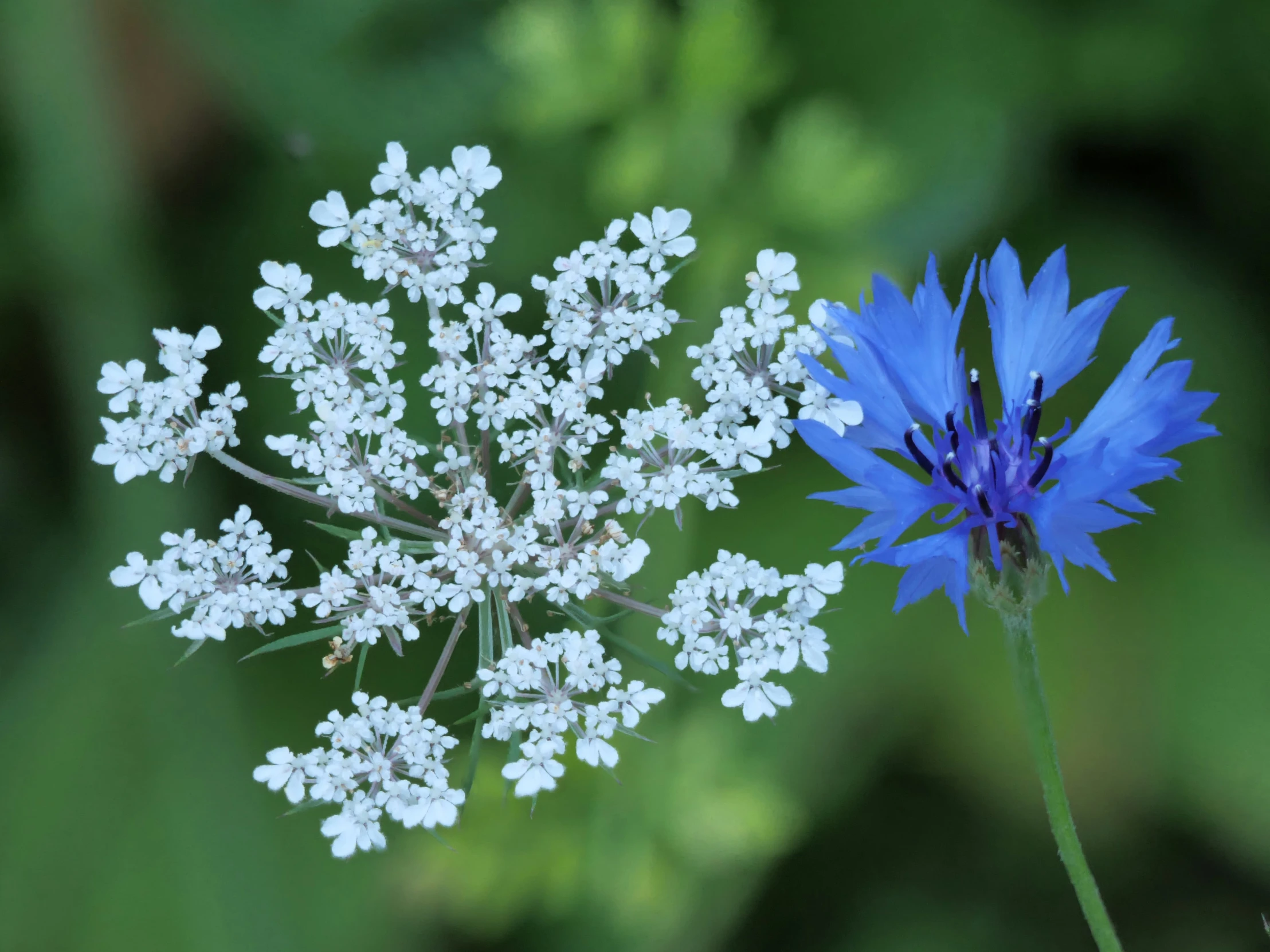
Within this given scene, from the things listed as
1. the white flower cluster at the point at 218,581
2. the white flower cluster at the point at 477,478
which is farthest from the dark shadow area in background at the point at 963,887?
the white flower cluster at the point at 218,581

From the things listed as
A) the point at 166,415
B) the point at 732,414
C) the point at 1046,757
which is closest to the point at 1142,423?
the point at 1046,757

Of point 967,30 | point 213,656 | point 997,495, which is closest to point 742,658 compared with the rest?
point 997,495

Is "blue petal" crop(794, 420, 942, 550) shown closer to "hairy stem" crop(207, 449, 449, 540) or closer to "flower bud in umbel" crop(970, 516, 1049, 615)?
"flower bud in umbel" crop(970, 516, 1049, 615)

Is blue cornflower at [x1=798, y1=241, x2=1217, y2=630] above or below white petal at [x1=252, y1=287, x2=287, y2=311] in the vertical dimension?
below

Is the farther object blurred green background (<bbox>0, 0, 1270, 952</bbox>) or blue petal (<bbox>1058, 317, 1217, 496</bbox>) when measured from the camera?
blurred green background (<bbox>0, 0, 1270, 952</bbox>)

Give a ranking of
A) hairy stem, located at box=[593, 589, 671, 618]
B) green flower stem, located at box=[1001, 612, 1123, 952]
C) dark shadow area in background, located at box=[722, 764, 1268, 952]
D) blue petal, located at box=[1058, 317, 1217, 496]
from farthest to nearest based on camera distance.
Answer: dark shadow area in background, located at box=[722, 764, 1268, 952] → hairy stem, located at box=[593, 589, 671, 618] → green flower stem, located at box=[1001, 612, 1123, 952] → blue petal, located at box=[1058, 317, 1217, 496]

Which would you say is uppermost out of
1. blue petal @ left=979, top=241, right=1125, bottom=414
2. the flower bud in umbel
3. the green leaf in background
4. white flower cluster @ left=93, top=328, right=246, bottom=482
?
white flower cluster @ left=93, top=328, right=246, bottom=482

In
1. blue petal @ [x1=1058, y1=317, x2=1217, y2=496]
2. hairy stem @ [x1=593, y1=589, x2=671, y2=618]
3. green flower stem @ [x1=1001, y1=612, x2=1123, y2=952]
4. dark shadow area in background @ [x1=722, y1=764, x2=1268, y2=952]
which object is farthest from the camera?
dark shadow area in background @ [x1=722, y1=764, x2=1268, y2=952]

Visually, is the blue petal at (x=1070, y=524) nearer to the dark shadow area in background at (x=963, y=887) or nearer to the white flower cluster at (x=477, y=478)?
the white flower cluster at (x=477, y=478)

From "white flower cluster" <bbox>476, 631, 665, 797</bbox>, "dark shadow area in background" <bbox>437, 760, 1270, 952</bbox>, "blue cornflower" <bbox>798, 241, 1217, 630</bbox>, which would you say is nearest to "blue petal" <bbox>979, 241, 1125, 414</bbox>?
"blue cornflower" <bbox>798, 241, 1217, 630</bbox>
